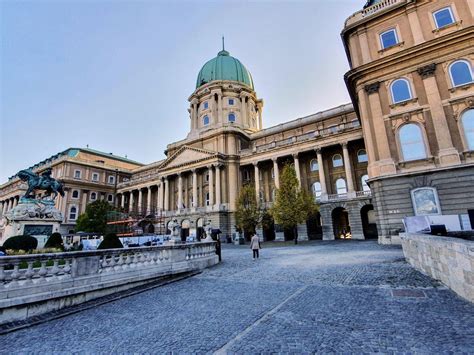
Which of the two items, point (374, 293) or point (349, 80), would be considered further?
point (349, 80)

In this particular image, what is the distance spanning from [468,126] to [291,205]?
1657cm

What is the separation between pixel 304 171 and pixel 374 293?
36.3 m

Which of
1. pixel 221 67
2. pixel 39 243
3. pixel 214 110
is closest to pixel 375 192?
pixel 39 243

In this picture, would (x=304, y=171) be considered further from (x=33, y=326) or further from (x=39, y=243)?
(x=33, y=326)

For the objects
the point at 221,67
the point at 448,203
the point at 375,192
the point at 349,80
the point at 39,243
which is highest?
the point at 221,67

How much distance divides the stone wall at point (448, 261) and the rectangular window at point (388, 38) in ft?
64.5

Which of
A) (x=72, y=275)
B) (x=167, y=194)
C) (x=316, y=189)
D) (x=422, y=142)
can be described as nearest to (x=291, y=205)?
(x=316, y=189)

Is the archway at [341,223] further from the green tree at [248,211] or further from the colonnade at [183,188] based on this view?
the colonnade at [183,188]

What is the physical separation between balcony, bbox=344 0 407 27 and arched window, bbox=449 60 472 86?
24.4ft

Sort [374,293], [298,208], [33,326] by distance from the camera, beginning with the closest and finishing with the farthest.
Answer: [33,326], [374,293], [298,208]

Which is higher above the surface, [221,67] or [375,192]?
[221,67]

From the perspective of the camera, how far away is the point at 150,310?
595cm

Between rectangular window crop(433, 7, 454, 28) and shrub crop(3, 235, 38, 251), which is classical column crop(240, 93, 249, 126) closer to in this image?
rectangular window crop(433, 7, 454, 28)

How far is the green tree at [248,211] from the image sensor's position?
3422cm
